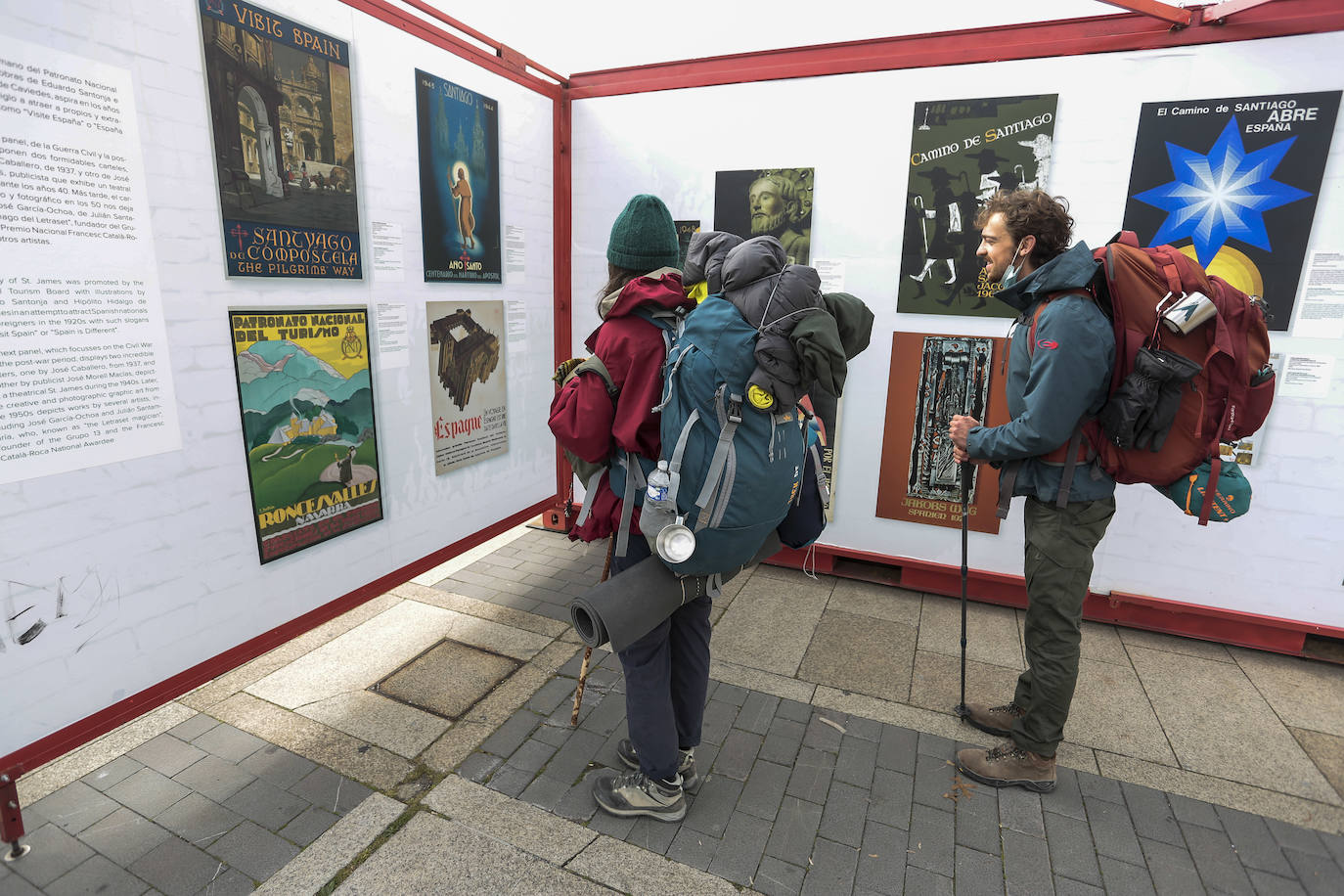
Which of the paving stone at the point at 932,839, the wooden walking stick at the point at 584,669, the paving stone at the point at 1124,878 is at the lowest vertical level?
the paving stone at the point at 932,839

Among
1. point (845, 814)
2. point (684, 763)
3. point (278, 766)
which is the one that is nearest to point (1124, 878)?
point (845, 814)

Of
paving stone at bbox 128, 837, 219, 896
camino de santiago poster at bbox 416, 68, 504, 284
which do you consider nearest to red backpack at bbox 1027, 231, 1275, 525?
camino de santiago poster at bbox 416, 68, 504, 284

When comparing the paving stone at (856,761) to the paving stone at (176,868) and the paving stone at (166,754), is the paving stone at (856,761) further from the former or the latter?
the paving stone at (166,754)

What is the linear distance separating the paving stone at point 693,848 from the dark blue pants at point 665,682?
21 centimetres

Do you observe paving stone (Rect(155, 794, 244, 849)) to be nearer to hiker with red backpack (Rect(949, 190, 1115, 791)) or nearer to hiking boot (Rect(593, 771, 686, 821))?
hiking boot (Rect(593, 771, 686, 821))

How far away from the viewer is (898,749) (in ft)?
9.57

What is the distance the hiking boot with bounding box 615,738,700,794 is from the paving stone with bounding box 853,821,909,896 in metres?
0.65

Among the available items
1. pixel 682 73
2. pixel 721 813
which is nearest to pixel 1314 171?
pixel 682 73

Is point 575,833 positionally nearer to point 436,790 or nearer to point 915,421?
point 436,790

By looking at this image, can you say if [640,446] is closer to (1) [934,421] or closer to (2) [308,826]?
(2) [308,826]

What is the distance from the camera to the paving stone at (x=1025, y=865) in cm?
224

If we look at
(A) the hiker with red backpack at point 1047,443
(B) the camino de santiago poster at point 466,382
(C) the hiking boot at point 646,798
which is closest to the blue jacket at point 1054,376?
(A) the hiker with red backpack at point 1047,443

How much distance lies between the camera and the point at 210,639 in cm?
250

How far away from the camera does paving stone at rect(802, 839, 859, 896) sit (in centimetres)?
223
